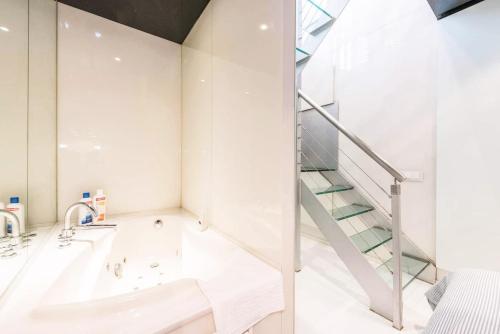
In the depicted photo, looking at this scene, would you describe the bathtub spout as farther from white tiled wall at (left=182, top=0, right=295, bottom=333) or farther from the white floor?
the white floor

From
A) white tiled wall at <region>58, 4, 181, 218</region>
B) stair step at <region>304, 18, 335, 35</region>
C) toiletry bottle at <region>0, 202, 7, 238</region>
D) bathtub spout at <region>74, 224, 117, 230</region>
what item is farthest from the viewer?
stair step at <region>304, 18, 335, 35</region>

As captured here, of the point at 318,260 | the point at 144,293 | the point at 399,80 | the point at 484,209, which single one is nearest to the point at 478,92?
the point at 399,80

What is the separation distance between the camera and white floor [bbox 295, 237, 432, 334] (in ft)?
3.68

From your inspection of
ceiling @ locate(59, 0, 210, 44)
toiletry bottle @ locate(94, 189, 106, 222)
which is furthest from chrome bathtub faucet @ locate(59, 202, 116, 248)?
ceiling @ locate(59, 0, 210, 44)

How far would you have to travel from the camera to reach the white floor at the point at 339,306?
3.68 ft

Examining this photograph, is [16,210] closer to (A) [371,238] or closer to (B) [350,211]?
(B) [350,211]

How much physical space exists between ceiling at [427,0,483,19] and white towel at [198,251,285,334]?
206 cm

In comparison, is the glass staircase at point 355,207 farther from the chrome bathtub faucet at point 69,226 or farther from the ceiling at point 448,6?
the chrome bathtub faucet at point 69,226

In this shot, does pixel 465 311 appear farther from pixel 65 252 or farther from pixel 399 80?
pixel 399 80

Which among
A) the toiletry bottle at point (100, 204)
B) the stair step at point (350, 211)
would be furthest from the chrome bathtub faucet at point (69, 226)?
the stair step at point (350, 211)

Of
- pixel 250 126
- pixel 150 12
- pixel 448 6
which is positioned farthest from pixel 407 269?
pixel 150 12

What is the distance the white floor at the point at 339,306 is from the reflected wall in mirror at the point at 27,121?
151cm

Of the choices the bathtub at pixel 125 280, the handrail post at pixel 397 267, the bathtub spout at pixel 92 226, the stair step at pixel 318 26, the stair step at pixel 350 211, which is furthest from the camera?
the stair step at pixel 318 26

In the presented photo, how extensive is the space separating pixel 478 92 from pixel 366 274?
145 centimetres
